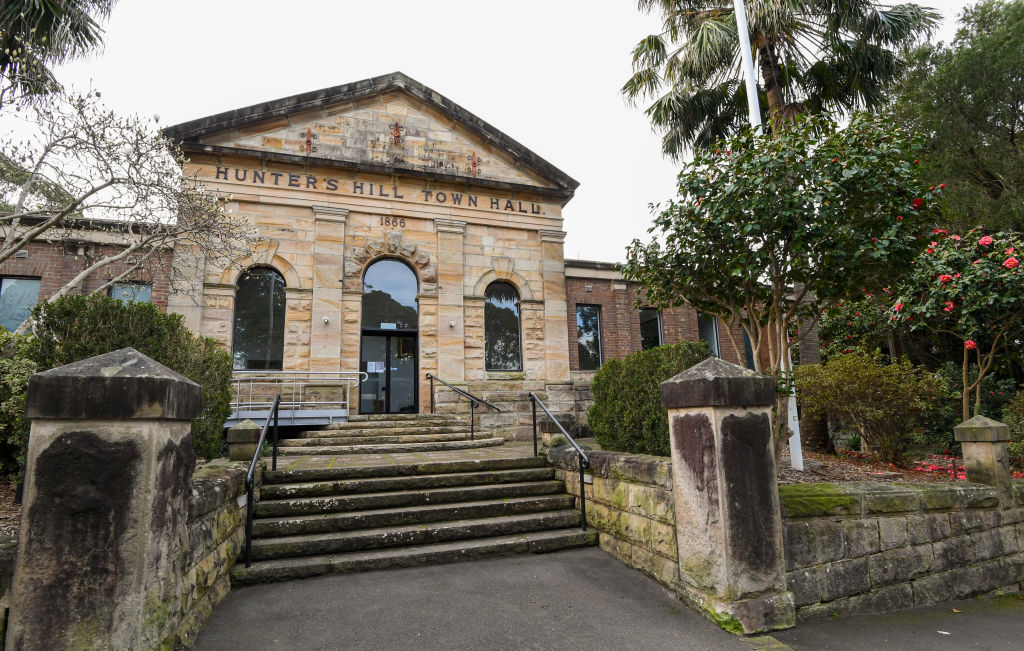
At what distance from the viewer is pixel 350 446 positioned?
893cm

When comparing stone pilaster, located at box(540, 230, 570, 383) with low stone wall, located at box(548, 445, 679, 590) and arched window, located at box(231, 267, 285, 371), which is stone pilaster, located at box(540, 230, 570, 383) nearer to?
arched window, located at box(231, 267, 285, 371)

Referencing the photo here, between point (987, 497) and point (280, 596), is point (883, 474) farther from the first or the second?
point (280, 596)

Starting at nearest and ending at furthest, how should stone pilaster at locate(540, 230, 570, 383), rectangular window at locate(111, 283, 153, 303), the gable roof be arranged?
rectangular window at locate(111, 283, 153, 303) < the gable roof < stone pilaster at locate(540, 230, 570, 383)

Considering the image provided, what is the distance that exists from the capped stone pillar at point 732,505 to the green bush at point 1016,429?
778 centimetres

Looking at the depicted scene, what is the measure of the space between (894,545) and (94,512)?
6037 mm

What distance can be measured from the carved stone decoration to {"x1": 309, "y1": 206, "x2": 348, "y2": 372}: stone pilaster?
425 mm

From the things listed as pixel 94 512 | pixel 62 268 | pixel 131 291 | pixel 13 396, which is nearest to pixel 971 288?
pixel 94 512

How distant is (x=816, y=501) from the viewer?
4.30 m

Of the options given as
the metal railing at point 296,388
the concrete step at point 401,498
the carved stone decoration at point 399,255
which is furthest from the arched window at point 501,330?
the concrete step at point 401,498

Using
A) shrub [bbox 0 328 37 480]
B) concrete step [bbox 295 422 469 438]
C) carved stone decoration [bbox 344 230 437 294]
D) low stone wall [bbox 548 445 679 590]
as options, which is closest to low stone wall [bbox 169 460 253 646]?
shrub [bbox 0 328 37 480]

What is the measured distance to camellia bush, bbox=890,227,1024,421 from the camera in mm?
7738

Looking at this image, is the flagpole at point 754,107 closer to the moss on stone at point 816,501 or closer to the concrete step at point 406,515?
the moss on stone at point 816,501

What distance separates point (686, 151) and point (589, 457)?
1045cm

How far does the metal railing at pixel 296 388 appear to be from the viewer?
11.1 meters
